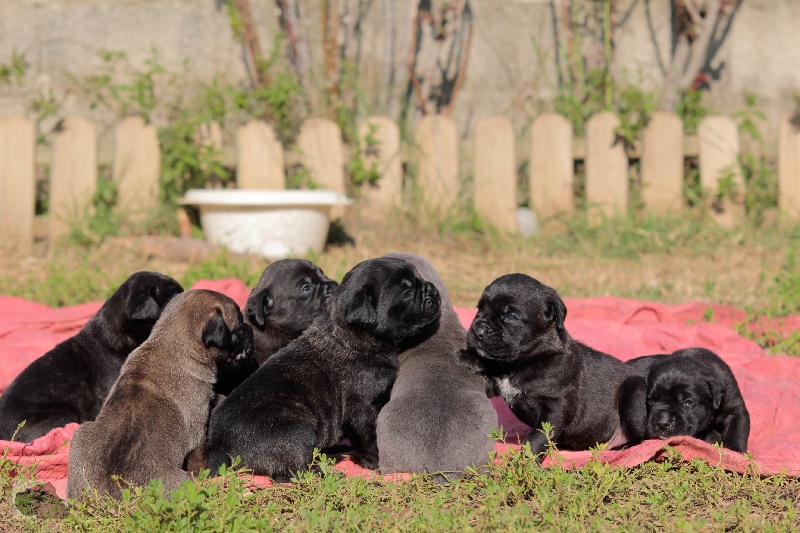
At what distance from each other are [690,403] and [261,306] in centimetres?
250


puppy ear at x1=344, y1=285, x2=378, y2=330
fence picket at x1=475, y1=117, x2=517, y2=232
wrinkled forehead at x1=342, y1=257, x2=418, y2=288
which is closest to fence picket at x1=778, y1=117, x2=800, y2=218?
fence picket at x1=475, y1=117, x2=517, y2=232

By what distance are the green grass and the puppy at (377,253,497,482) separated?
0.12 meters

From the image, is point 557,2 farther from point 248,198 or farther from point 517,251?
point 248,198

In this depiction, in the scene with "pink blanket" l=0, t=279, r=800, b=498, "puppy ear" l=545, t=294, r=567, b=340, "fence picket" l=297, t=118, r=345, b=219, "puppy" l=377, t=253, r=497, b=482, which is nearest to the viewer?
"puppy" l=377, t=253, r=497, b=482

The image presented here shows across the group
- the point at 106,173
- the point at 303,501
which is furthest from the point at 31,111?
the point at 303,501

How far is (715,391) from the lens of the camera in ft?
16.5

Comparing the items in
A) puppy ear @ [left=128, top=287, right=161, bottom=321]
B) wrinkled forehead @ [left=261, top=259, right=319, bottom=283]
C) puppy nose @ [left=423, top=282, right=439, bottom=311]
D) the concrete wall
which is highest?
the concrete wall

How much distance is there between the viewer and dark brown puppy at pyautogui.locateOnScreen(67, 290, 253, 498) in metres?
4.32

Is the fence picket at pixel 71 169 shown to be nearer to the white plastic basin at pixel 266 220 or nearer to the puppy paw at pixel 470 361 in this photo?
the white plastic basin at pixel 266 220

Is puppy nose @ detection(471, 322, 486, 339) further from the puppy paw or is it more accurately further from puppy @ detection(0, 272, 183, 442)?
puppy @ detection(0, 272, 183, 442)

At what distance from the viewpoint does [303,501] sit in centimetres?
432

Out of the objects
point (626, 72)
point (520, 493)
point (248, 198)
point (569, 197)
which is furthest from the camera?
point (626, 72)

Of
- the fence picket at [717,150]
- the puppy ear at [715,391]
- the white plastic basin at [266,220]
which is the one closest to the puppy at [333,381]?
the puppy ear at [715,391]

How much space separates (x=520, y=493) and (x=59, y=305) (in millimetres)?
5651
